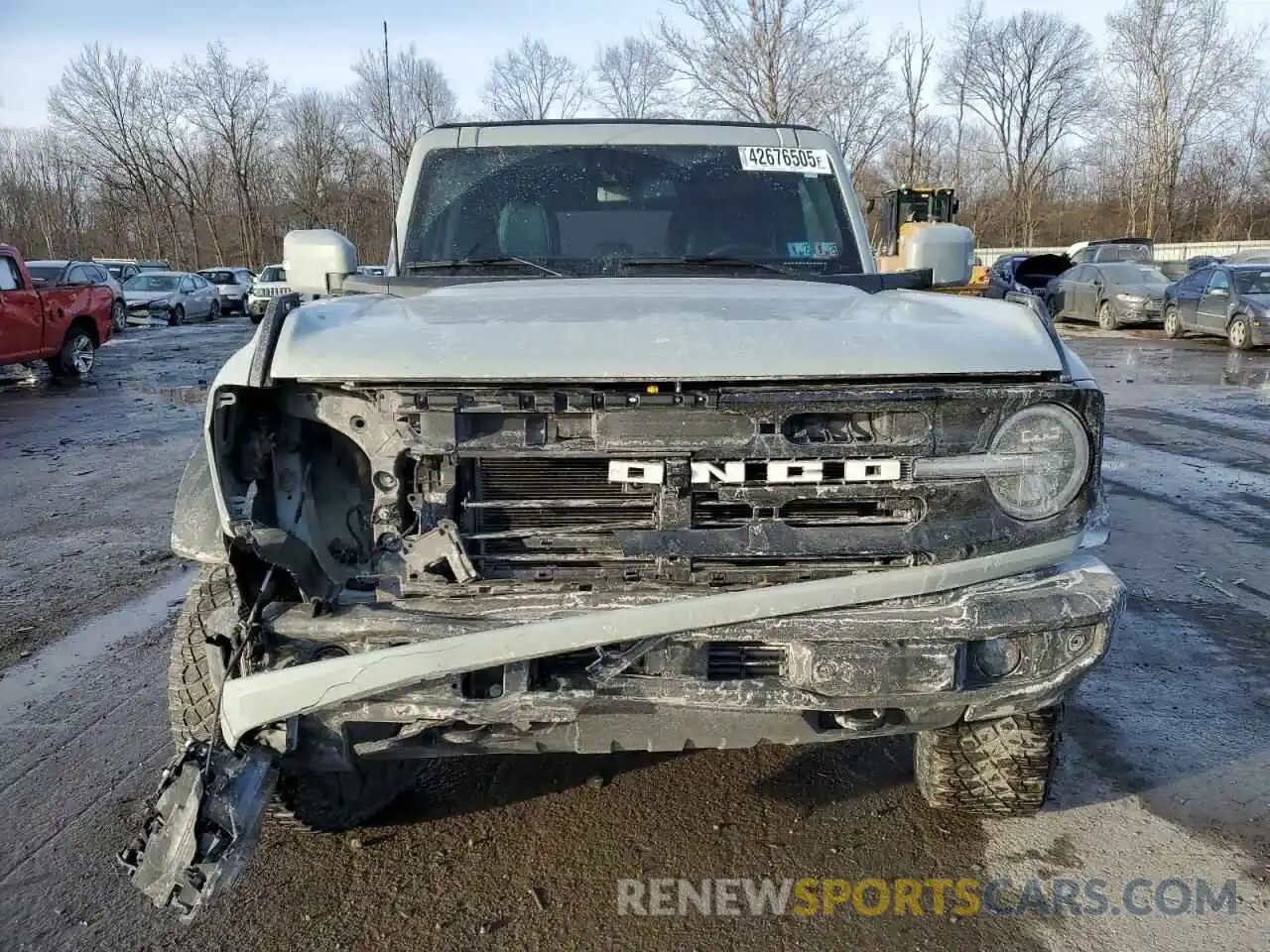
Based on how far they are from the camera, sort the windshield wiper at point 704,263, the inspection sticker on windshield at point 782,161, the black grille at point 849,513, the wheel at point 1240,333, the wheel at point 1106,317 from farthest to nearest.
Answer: the wheel at point 1106,317
the wheel at point 1240,333
the inspection sticker on windshield at point 782,161
the windshield wiper at point 704,263
the black grille at point 849,513

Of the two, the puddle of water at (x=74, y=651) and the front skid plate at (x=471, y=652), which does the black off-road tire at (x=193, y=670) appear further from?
the puddle of water at (x=74, y=651)

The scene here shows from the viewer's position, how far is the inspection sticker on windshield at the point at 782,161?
396 cm

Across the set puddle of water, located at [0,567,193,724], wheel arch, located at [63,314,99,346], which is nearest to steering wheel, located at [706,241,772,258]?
puddle of water, located at [0,567,193,724]

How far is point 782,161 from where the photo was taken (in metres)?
3.99

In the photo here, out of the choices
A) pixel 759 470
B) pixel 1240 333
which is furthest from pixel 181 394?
pixel 1240 333

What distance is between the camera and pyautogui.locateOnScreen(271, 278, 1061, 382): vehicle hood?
220cm

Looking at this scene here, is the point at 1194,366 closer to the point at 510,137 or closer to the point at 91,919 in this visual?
the point at 510,137

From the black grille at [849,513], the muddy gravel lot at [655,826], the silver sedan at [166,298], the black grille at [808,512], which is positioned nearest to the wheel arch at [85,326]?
the silver sedan at [166,298]

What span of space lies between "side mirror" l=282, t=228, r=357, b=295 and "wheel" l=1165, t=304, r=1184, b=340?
61.0ft

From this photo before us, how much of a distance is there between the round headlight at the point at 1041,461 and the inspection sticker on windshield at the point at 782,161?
80.3 inches

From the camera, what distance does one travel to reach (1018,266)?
25312mm

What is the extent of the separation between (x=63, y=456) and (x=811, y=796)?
848 cm

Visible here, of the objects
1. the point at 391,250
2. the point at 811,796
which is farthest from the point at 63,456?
the point at 811,796

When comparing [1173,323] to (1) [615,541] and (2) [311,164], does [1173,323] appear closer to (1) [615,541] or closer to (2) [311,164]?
(1) [615,541]
